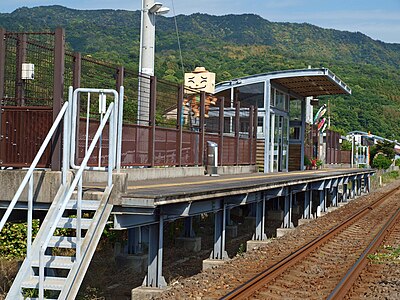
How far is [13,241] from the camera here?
14875 millimetres

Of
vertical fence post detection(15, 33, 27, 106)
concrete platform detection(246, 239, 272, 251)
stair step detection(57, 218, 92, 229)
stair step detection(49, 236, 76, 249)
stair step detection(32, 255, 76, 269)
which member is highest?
vertical fence post detection(15, 33, 27, 106)

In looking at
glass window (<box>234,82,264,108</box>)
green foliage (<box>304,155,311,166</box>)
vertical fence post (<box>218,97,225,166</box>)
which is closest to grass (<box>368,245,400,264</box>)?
vertical fence post (<box>218,97,225,166</box>)

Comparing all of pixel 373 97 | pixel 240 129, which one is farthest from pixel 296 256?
pixel 373 97

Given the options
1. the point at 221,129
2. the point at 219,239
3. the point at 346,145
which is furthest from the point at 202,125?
the point at 346,145

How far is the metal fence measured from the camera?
35.4 feet

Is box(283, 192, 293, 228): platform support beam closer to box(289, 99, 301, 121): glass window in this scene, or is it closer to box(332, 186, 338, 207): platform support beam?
box(332, 186, 338, 207): platform support beam

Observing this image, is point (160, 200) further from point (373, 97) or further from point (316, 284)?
point (373, 97)

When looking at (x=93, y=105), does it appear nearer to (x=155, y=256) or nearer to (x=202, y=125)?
(x=155, y=256)

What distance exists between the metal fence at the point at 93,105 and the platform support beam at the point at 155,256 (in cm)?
185

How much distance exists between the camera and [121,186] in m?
9.09

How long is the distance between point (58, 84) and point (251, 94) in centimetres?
2030

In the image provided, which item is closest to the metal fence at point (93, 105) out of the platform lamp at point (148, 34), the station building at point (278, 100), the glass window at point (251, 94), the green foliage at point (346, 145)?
the platform lamp at point (148, 34)

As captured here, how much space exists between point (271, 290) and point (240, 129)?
16.1 meters

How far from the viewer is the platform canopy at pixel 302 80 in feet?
97.8
